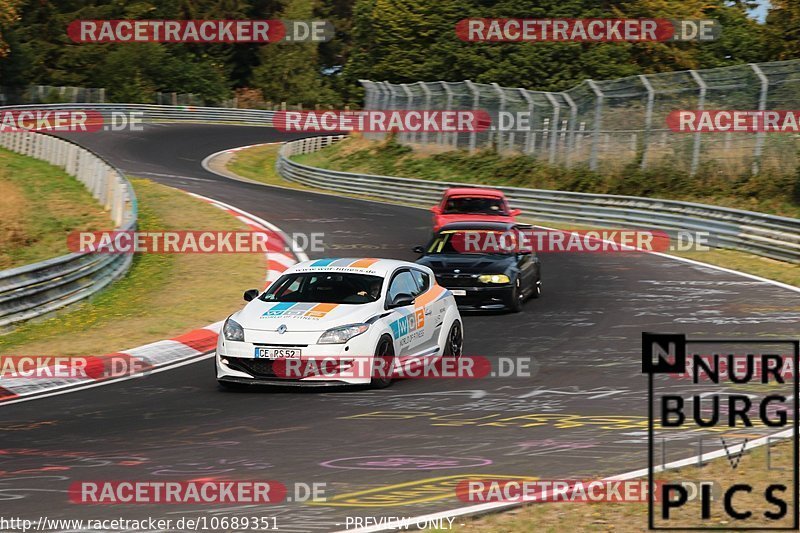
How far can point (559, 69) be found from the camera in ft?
199

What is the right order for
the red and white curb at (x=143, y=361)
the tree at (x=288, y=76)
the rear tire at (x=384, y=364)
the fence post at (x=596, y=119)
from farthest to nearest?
the tree at (x=288, y=76), the fence post at (x=596, y=119), the red and white curb at (x=143, y=361), the rear tire at (x=384, y=364)

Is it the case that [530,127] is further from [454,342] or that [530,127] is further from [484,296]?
[454,342]

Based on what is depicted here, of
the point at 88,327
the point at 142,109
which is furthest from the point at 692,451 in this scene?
the point at 142,109

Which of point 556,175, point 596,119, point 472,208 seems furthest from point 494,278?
point 556,175

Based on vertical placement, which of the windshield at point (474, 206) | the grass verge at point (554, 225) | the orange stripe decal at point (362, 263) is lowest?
the grass verge at point (554, 225)

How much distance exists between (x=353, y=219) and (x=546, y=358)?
59.4ft

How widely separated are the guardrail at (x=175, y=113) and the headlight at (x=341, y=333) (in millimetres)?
53083

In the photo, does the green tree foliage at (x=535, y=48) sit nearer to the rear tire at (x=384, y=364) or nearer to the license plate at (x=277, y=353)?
the rear tire at (x=384, y=364)

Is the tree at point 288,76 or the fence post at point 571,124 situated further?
the tree at point 288,76

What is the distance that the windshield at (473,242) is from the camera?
19844 mm

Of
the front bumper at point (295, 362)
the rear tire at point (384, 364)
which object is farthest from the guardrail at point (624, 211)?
the front bumper at point (295, 362)

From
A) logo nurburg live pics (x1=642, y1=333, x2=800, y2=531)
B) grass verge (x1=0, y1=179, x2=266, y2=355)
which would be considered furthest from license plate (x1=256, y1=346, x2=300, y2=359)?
grass verge (x1=0, y1=179, x2=266, y2=355)

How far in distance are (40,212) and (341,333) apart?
18.0m

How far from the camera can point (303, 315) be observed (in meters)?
13.0
